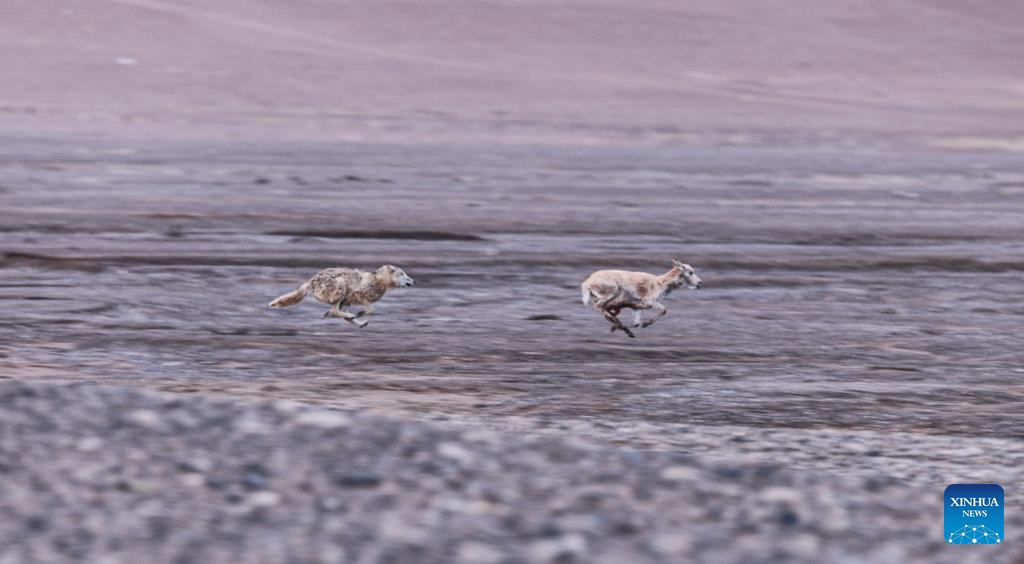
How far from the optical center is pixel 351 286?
34.4 feet

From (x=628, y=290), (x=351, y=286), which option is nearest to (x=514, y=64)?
(x=351, y=286)

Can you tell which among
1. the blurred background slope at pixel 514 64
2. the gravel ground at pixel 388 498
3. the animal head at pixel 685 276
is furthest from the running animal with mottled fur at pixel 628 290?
the blurred background slope at pixel 514 64

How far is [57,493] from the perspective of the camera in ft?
19.0

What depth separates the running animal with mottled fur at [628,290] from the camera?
10.1 m

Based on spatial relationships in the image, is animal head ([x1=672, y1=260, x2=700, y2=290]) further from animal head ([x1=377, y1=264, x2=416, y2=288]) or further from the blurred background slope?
the blurred background slope

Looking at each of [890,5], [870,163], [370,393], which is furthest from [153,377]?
[890,5]

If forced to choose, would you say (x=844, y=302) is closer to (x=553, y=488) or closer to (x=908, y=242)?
(x=908, y=242)

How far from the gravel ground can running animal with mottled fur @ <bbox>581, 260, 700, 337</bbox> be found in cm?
332

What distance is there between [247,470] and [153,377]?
259 cm
